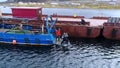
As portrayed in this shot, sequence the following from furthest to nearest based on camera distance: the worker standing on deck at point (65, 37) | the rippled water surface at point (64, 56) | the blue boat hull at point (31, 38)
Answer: the worker standing on deck at point (65, 37)
the blue boat hull at point (31, 38)
the rippled water surface at point (64, 56)

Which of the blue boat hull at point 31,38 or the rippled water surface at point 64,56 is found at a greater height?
the blue boat hull at point 31,38

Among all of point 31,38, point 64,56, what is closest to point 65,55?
point 64,56

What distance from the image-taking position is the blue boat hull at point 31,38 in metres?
39.6

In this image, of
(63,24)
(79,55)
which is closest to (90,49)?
(79,55)

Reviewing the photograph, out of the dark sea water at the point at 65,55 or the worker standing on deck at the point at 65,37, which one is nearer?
the dark sea water at the point at 65,55

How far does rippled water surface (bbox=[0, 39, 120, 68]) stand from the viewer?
31.2 meters

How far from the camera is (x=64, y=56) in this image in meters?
34.7

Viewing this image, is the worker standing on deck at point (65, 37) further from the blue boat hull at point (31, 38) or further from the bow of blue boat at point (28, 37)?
the blue boat hull at point (31, 38)

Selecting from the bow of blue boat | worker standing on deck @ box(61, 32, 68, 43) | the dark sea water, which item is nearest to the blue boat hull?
the bow of blue boat

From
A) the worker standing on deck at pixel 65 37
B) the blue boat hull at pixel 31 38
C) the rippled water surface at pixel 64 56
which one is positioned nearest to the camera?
the rippled water surface at pixel 64 56

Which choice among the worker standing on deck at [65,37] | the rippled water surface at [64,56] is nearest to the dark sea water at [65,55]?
the rippled water surface at [64,56]

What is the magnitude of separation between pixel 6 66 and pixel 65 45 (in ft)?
43.8

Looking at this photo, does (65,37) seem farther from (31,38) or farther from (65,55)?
(65,55)

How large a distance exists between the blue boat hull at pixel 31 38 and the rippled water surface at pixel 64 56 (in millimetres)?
1252
